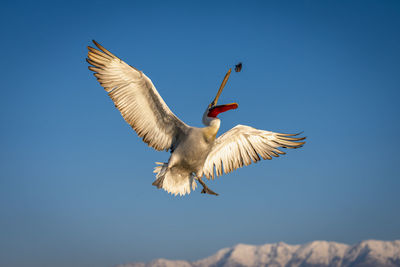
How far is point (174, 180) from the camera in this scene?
27.7 ft

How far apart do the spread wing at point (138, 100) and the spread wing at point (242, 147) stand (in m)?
1.26

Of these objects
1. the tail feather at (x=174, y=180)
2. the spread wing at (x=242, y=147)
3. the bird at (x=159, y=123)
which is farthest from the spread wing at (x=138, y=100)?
the spread wing at (x=242, y=147)

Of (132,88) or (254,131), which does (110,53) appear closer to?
(132,88)

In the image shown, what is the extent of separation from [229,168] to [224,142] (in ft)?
2.00

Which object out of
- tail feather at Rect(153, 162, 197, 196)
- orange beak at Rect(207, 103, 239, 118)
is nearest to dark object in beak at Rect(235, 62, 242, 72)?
orange beak at Rect(207, 103, 239, 118)

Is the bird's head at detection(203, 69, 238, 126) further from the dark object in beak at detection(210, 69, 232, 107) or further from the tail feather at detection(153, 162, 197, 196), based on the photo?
the tail feather at detection(153, 162, 197, 196)


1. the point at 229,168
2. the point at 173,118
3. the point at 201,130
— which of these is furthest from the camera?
the point at 229,168

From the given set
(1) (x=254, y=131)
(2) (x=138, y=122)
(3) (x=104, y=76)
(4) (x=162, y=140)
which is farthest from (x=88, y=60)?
(1) (x=254, y=131)

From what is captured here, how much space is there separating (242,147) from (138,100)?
2.78 metres

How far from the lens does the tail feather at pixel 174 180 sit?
8172mm

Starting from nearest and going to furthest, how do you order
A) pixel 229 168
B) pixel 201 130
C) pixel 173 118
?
pixel 201 130 < pixel 173 118 < pixel 229 168

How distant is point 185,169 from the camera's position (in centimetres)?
834

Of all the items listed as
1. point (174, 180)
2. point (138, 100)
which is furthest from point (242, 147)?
point (138, 100)

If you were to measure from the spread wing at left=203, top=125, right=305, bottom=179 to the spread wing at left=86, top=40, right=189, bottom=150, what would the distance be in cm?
126
